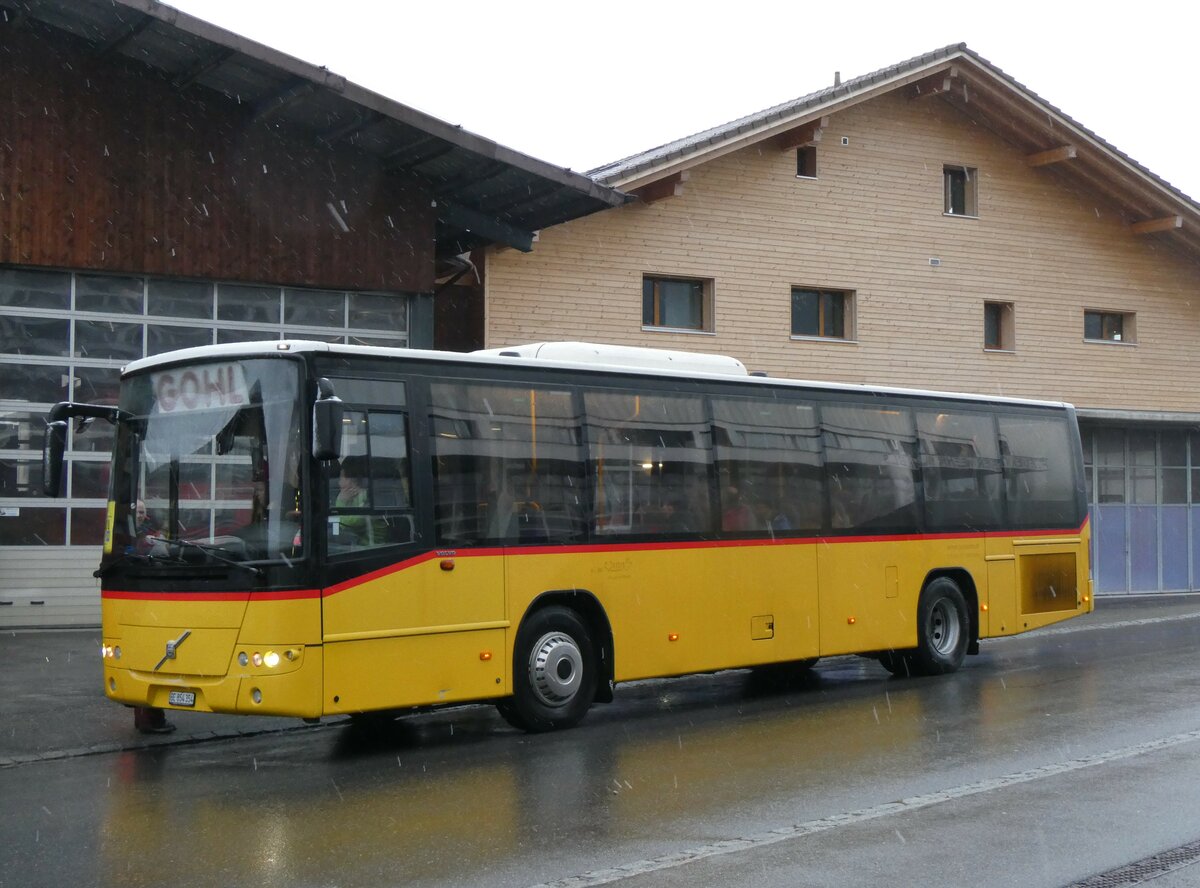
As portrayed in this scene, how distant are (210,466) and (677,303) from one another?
46.6ft

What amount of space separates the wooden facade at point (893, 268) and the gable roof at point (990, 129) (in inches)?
13.6

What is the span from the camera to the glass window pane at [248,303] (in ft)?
63.9

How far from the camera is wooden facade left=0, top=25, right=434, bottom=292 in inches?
715

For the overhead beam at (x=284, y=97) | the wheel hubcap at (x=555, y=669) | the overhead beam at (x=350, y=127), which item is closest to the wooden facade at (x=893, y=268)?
the overhead beam at (x=350, y=127)

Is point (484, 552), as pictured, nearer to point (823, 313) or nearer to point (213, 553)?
point (213, 553)

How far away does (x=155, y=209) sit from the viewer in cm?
1870

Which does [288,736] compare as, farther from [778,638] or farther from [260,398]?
[778,638]

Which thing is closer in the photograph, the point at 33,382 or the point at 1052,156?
the point at 33,382

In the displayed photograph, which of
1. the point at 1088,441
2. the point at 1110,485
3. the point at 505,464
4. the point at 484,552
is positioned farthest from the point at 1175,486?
the point at 484,552

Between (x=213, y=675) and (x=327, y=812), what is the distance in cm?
212

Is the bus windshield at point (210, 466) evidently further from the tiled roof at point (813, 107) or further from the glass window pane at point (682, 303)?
the glass window pane at point (682, 303)

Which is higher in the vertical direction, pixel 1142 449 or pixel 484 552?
pixel 1142 449

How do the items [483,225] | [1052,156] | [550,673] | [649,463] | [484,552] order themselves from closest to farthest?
[484,552] < [550,673] < [649,463] < [483,225] < [1052,156]

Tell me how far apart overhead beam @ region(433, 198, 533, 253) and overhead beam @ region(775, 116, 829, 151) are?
5.78 meters
